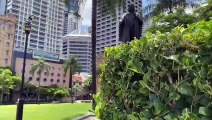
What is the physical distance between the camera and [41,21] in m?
138

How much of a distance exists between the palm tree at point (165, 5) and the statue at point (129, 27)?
18.1 meters

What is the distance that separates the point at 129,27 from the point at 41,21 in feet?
442

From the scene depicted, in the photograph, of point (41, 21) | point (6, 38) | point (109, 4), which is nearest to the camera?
point (109, 4)

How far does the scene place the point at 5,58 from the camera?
85188mm

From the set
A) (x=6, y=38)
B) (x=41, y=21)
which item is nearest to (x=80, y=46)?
(x=41, y=21)

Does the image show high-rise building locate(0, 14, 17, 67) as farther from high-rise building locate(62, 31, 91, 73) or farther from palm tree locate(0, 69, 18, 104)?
high-rise building locate(62, 31, 91, 73)

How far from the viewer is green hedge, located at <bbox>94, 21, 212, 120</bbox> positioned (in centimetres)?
269

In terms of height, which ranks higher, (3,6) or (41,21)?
(3,6)

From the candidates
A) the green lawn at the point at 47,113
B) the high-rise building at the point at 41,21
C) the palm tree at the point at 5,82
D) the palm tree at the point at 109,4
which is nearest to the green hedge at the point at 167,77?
the green lawn at the point at 47,113

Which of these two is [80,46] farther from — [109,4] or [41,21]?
[109,4]

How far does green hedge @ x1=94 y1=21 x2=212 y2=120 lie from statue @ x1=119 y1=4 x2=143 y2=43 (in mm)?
3107

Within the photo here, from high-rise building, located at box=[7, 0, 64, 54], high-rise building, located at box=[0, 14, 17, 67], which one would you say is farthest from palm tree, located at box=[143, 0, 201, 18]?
high-rise building, located at box=[7, 0, 64, 54]

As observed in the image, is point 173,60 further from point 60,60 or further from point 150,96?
point 60,60

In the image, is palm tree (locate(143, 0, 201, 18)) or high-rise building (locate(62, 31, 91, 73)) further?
high-rise building (locate(62, 31, 91, 73))
